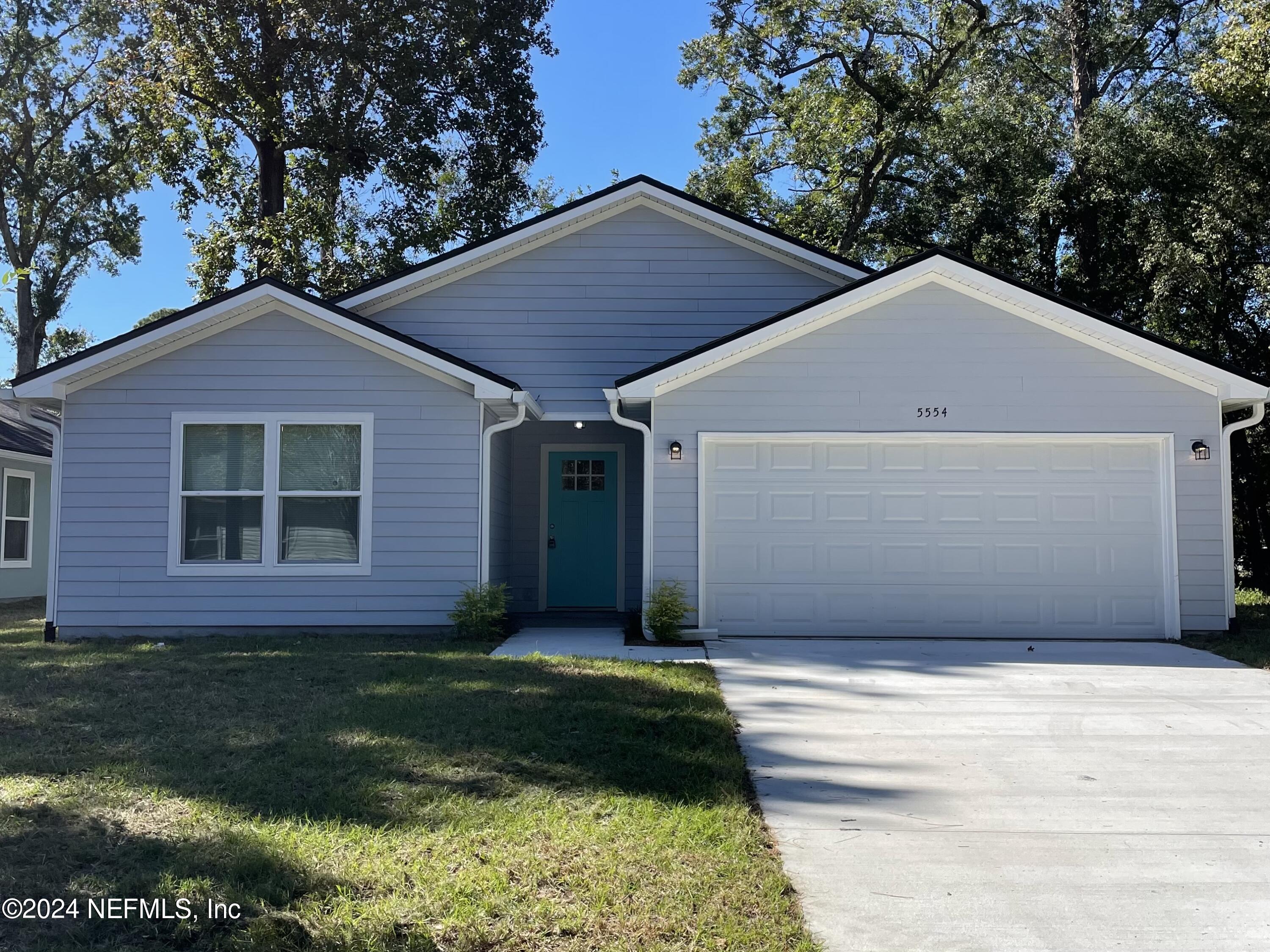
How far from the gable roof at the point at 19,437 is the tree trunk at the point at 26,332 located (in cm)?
1112

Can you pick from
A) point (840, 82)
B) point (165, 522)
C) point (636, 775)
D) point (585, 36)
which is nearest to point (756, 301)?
point (165, 522)

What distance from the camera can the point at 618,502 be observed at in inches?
536

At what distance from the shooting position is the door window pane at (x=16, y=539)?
53.9 feet

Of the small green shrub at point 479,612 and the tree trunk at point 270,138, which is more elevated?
the tree trunk at point 270,138

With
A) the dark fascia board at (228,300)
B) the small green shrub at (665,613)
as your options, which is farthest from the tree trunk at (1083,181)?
the dark fascia board at (228,300)

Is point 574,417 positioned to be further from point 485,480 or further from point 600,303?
point 485,480

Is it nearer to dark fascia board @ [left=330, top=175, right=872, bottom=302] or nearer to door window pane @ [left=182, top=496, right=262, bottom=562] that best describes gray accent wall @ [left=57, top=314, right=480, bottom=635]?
door window pane @ [left=182, top=496, right=262, bottom=562]

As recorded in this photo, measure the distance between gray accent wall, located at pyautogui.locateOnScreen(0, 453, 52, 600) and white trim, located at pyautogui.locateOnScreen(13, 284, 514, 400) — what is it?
7529 mm

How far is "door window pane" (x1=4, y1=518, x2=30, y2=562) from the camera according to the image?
16438 millimetres

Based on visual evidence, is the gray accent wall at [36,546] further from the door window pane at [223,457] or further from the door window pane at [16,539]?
the door window pane at [223,457]

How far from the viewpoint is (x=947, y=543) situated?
406 inches

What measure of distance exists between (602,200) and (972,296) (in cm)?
482

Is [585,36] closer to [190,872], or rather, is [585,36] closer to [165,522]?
[165,522]

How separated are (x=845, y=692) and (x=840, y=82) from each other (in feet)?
63.9
